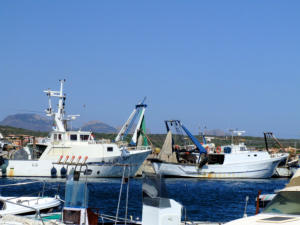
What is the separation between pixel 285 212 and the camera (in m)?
10.8

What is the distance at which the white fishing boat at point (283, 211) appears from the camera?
395 inches

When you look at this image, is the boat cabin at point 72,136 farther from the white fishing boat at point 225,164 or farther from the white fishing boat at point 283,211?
the white fishing boat at point 283,211

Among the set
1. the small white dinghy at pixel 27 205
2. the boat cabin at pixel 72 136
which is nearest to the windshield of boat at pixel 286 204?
the small white dinghy at pixel 27 205

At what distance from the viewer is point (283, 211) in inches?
427

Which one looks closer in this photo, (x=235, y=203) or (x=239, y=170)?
(x=235, y=203)

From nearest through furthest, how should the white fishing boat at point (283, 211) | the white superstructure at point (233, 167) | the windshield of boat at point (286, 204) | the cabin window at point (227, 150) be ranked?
the white fishing boat at point (283, 211) → the windshield of boat at point (286, 204) → the white superstructure at point (233, 167) → the cabin window at point (227, 150)

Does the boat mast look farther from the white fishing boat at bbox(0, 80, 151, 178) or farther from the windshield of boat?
the windshield of boat

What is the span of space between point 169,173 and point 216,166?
613 cm

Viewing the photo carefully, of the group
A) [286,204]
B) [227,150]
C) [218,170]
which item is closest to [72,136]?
[218,170]

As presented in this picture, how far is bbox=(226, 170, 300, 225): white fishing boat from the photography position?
10.0 metres

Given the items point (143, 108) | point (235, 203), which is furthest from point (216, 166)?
point (235, 203)

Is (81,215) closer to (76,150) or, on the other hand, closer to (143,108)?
(76,150)

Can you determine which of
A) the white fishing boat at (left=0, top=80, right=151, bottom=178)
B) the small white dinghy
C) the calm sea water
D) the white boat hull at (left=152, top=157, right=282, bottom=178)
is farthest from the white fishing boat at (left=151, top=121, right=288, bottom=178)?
the small white dinghy

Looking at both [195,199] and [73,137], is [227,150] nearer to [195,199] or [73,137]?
[73,137]
